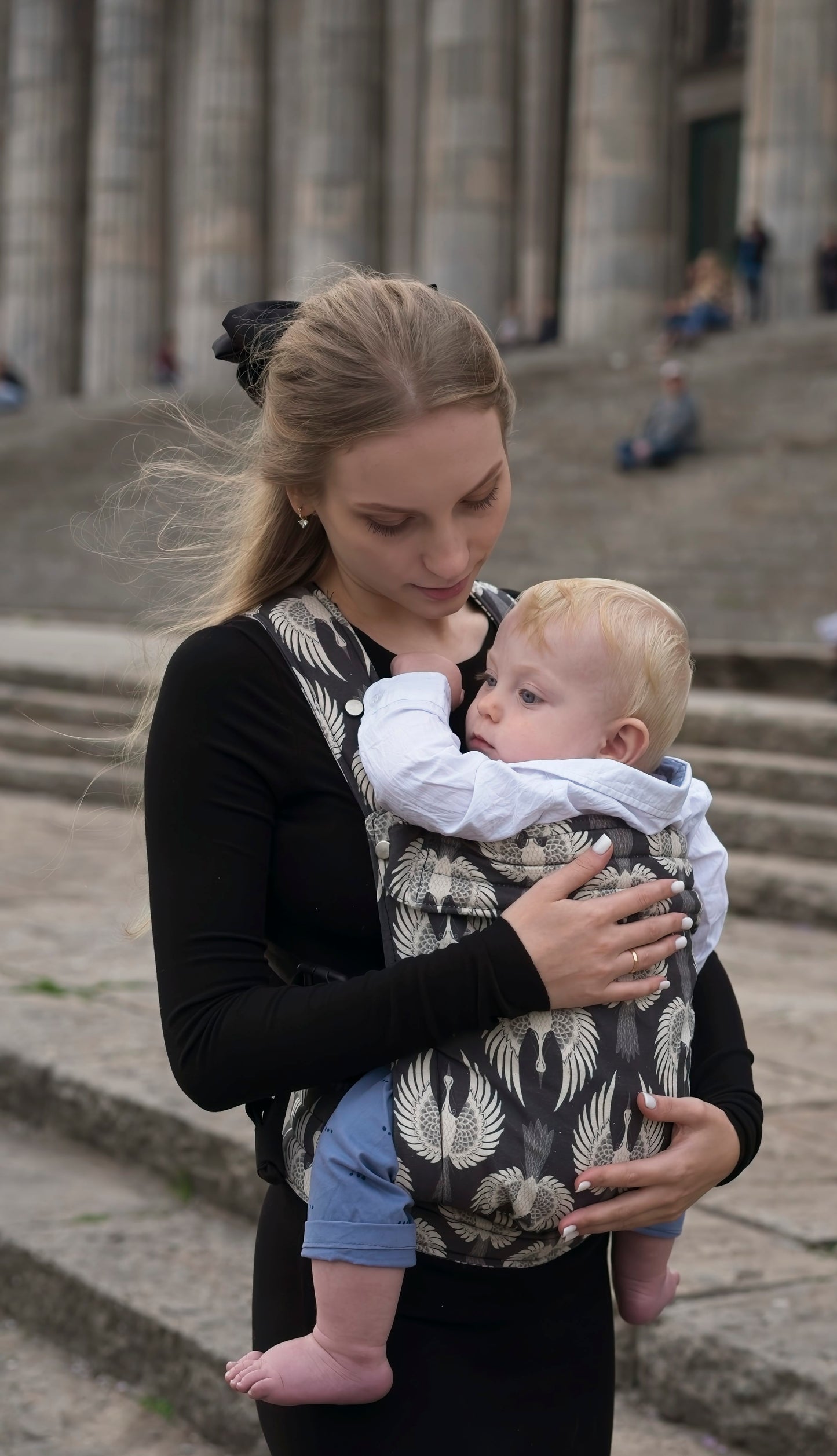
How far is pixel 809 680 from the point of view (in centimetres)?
882

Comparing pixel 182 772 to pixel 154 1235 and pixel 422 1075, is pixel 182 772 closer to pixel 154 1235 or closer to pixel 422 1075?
pixel 422 1075

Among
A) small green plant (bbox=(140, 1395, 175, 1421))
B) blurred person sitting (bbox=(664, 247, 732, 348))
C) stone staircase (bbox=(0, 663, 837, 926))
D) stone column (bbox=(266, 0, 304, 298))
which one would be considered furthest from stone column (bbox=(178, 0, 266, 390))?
small green plant (bbox=(140, 1395, 175, 1421))

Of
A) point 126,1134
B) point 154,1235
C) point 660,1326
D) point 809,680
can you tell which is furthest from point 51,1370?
point 809,680

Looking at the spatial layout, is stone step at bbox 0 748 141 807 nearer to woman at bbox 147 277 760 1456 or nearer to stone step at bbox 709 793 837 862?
stone step at bbox 709 793 837 862

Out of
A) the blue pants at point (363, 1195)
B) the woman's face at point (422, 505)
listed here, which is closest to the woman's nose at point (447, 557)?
the woman's face at point (422, 505)

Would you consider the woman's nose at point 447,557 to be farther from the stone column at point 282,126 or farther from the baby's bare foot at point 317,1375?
the stone column at point 282,126

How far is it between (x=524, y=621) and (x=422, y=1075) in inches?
18.6

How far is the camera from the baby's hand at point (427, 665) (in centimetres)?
180

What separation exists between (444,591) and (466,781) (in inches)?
8.5

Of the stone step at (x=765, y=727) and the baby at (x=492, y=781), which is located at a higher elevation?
the baby at (x=492, y=781)

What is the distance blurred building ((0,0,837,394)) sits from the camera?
24.7 meters

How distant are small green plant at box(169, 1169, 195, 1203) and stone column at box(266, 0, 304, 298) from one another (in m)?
28.9

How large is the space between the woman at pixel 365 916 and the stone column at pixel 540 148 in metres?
28.5

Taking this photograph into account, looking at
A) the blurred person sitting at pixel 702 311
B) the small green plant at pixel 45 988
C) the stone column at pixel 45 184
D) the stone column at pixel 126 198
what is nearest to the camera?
the small green plant at pixel 45 988
